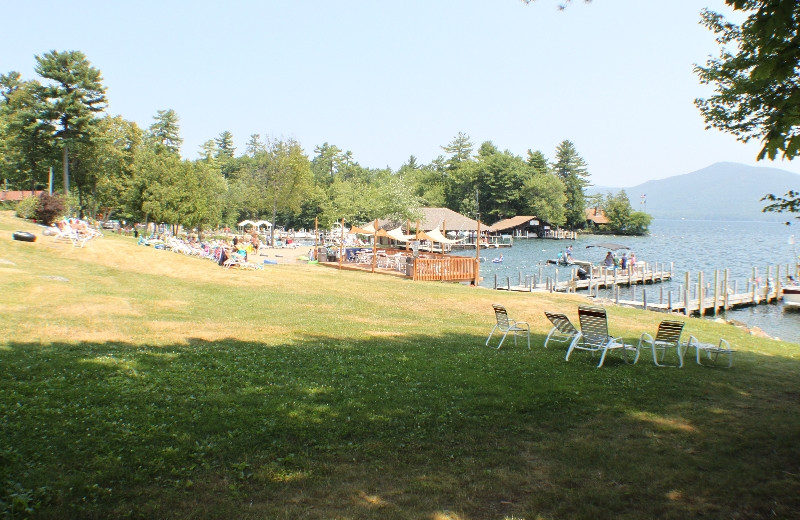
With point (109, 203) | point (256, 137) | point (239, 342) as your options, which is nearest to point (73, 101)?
point (109, 203)

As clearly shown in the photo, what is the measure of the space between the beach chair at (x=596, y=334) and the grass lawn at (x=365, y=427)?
1.10 ft

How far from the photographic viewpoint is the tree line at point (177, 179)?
43.3 metres

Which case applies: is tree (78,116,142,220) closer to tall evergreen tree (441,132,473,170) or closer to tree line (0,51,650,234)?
tree line (0,51,650,234)

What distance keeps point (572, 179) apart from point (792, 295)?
317 ft

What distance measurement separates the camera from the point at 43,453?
4691 millimetres

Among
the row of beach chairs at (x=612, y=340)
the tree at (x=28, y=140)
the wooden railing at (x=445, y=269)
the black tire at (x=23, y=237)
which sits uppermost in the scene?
the tree at (x=28, y=140)

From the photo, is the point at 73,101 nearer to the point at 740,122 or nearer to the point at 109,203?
the point at 109,203

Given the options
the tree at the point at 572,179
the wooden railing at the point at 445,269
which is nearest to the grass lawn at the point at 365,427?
the wooden railing at the point at 445,269

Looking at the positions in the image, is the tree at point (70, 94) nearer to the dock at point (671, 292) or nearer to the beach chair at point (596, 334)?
the dock at point (671, 292)

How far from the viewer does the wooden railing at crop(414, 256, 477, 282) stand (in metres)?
26.7

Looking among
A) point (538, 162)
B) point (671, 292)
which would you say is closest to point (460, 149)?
point (538, 162)

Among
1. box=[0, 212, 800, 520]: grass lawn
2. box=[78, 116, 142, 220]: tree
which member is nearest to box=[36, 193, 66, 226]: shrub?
box=[78, 116, 142, 220]: tree

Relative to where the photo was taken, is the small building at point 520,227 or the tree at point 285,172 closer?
the tree at point 285,172

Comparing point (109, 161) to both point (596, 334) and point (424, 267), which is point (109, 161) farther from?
point (596, 334)
